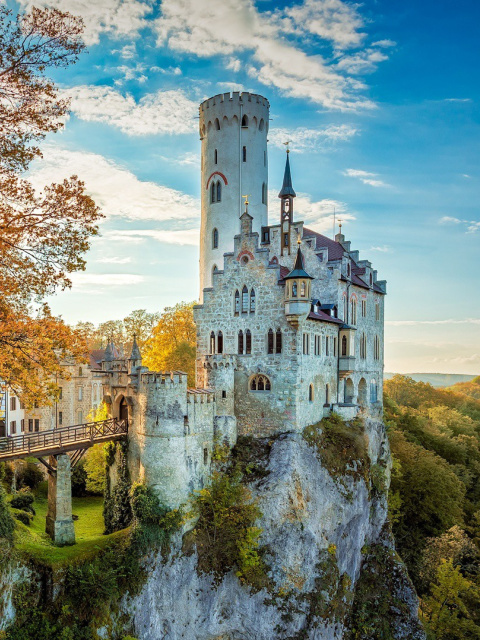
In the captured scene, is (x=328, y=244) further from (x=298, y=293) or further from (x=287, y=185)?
(x=298, y=293)

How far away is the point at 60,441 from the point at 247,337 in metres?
13.6

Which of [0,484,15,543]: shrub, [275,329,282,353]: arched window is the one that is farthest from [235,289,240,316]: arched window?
[0,484,15,543]: shrub

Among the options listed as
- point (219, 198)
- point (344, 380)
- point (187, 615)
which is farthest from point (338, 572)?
point (219, 198)

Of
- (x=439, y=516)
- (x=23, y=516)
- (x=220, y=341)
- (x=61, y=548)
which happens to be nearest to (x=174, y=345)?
(x=220, y=341)

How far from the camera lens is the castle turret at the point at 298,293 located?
3170 cm

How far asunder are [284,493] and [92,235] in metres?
19.4

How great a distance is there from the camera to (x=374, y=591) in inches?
1379

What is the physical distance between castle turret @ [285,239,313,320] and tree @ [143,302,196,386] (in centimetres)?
1905

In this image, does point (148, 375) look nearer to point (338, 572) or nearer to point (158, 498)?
point (158, 498)

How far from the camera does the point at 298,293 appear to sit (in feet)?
104

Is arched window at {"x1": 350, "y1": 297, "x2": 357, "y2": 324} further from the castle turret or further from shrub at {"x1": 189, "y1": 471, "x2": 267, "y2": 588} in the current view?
shrub at {"x1": 189, "y1": 471, "x2": 267, "y2": 588}

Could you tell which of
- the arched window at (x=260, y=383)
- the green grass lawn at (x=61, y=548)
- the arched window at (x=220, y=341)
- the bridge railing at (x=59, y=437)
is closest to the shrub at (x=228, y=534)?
the green grass lawn at (x=61, y=548)

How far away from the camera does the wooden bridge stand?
25969 millimetres

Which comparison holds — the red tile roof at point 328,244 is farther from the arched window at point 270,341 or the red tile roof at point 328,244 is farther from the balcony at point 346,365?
the arched window at point 270,341
